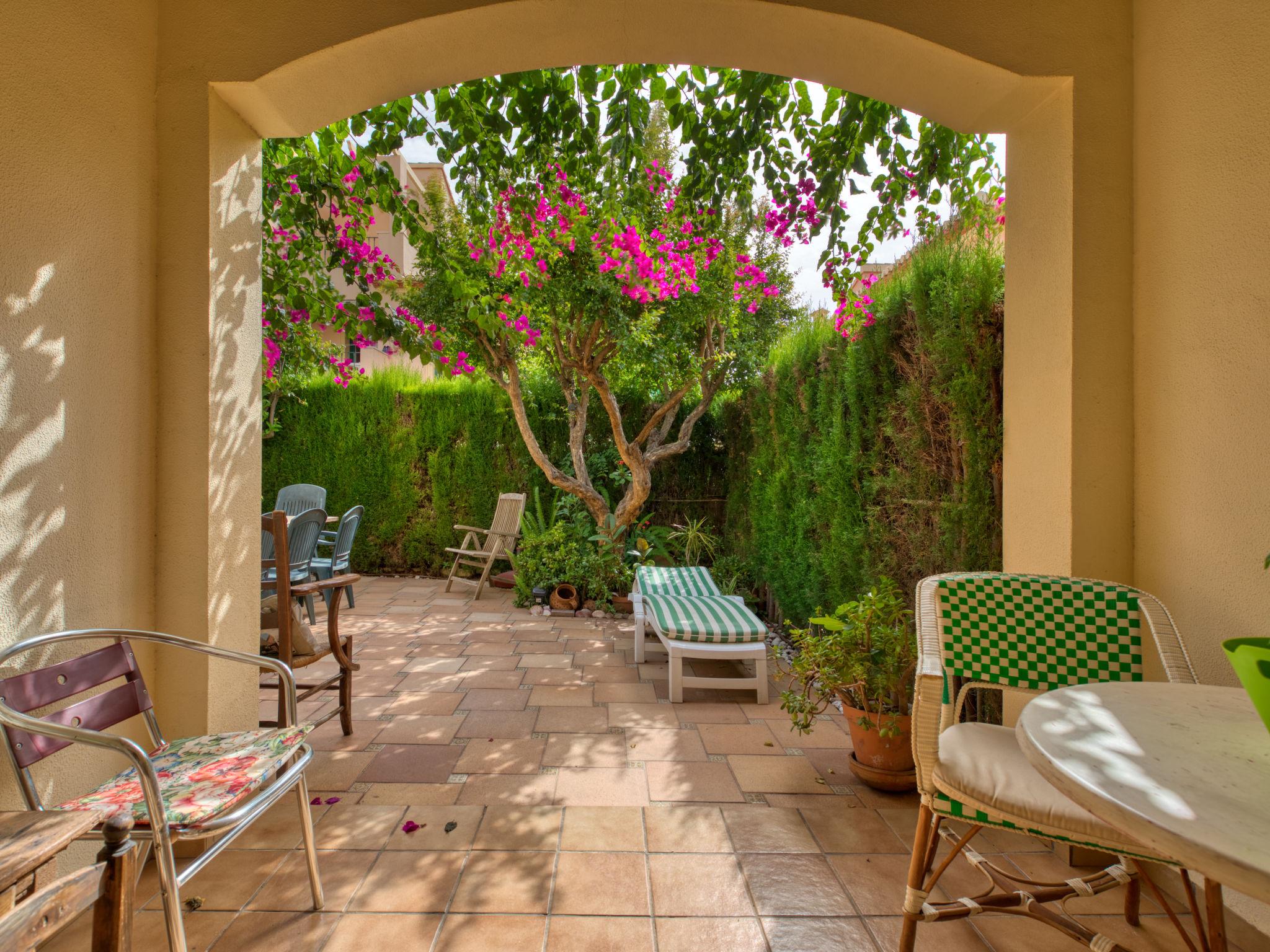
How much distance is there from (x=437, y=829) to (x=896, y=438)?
2644 millimetres

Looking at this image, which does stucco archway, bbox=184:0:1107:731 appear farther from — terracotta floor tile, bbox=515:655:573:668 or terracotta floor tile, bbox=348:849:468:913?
terracotta floor tile, bbox=515:655:573:668

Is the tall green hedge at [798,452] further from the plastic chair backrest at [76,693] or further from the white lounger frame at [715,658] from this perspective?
the plastic chair backrest at [76,693]

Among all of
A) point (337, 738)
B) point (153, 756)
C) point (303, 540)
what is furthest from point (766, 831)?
point (303, 540)

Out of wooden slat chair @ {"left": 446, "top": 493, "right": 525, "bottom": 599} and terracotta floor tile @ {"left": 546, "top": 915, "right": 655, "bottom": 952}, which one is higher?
wooden slat chair @ {"left": 446, "top": 493, "right": 525, "bottom": 599}

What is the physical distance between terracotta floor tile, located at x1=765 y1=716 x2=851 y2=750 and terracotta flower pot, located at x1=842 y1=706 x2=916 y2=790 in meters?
0.40

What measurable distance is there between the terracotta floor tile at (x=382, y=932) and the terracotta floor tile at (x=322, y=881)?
0.31ft

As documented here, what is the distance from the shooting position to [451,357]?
555cm

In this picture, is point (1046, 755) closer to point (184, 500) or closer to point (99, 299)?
point (184, 500)

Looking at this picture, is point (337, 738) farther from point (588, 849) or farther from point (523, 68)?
point (523, 68)

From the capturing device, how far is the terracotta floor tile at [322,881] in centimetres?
176

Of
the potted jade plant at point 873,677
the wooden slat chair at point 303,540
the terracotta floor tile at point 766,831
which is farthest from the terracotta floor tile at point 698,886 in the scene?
the wooden slat chair at point 303,540

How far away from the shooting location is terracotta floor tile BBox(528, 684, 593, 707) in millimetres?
3366

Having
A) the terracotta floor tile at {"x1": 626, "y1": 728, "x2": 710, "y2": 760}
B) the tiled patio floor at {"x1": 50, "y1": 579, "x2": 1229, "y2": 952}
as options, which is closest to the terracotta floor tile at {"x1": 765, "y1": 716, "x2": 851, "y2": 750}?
the tiled patio floor at {"x1": 50, "y1": 579, "x2": 1229, "y2": 952}

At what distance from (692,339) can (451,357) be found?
2188 millimetres
